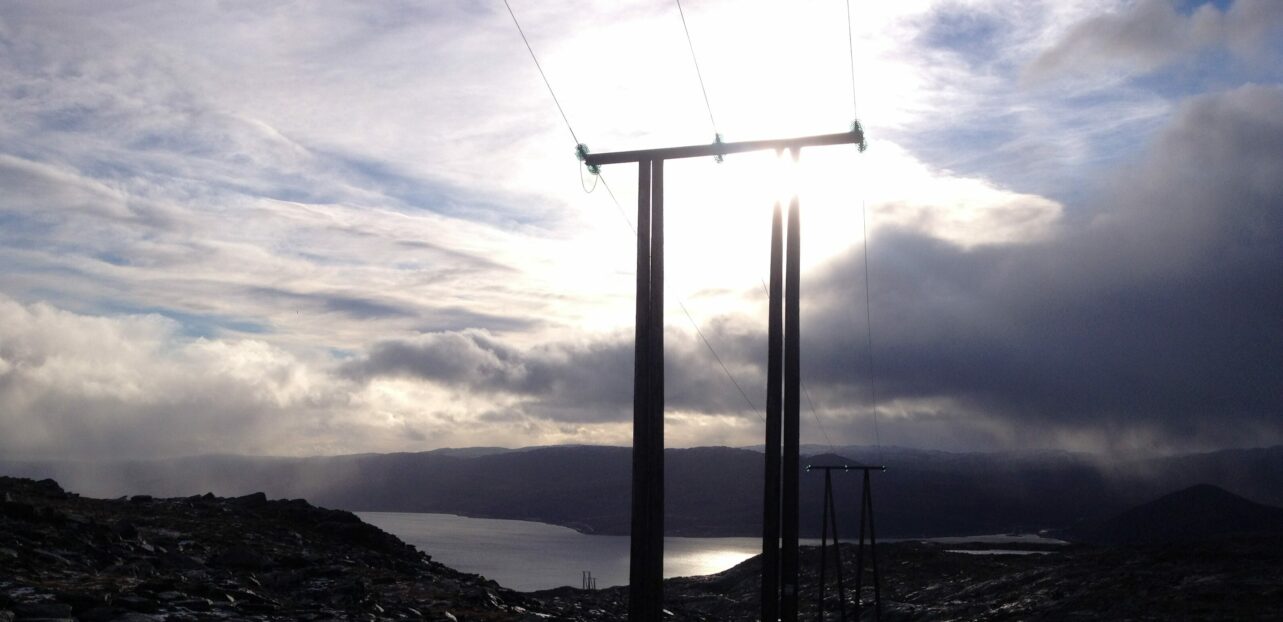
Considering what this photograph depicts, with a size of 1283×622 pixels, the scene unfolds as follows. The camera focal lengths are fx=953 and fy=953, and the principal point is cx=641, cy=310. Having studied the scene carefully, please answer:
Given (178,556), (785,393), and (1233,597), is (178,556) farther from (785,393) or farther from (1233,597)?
(1233,597)

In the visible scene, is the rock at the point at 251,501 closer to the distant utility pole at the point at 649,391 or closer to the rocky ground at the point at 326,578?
the rocky ground at the point at 326,578

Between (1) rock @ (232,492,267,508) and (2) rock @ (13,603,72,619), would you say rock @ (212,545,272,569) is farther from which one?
(1) rock @ (232,492,267,508)

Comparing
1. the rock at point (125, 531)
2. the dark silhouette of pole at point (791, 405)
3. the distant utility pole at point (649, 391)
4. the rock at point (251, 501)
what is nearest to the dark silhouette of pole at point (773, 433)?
the dark silhouette of pole at point (791, 405)

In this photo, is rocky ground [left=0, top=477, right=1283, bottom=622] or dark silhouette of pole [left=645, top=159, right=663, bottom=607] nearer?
dark silhouette of pole [left=645, top=159, right=663, bottom=607]

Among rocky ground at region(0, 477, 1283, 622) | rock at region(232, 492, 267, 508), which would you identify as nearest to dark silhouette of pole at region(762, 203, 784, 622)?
rocky ground at region(0, 477, 1283, 622)

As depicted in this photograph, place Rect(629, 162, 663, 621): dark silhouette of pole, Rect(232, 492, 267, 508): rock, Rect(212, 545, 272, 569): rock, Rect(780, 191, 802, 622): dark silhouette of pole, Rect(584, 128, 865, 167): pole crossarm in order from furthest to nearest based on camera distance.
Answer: Rect(232, 492, 267, 508): rock, Rect(212, 545, 272, 569): rock, Rect(780, 191, 802, 622): dark silhouette of pole, Rect(584, 128, 865, 167): pole crossarm, Rect(629, 162, 663, 621): dark silhouette of pole

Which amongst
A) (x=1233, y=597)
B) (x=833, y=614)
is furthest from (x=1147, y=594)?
(x=833, y=614)
